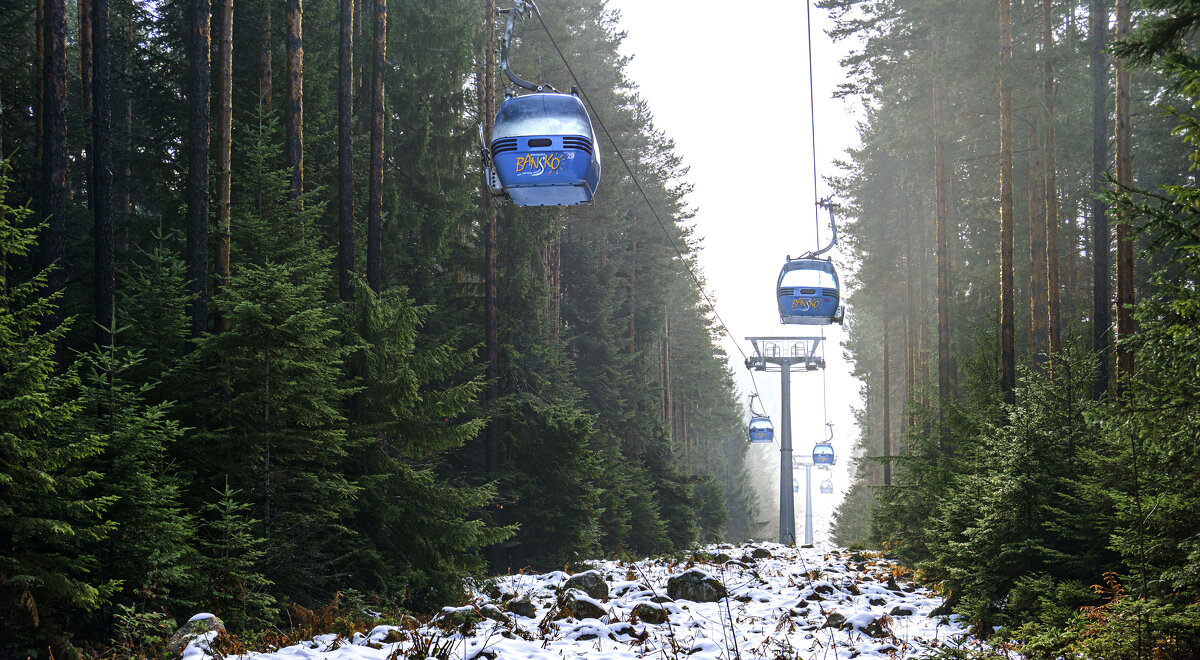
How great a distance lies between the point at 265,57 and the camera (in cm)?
1445

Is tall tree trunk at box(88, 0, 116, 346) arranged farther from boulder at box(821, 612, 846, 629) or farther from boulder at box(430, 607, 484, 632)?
boulder at box(821, 612, 846, 629)

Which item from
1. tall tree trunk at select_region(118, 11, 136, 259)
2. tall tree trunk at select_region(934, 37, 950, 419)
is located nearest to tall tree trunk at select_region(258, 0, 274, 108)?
tall tree trunk at select_region(118, 11, 136, 259)

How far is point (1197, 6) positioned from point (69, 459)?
8.83 metres

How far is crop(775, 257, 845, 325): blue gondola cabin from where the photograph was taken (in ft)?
70.1

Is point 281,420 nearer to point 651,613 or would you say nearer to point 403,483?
point 403,483

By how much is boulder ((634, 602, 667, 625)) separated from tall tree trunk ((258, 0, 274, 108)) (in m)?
10.2

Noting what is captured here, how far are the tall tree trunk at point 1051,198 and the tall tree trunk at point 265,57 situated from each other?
16052 mm

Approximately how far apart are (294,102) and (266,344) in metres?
5.89

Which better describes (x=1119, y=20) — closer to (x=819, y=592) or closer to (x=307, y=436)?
(x=819, y=592)

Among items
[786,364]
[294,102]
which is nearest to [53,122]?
[294,102]

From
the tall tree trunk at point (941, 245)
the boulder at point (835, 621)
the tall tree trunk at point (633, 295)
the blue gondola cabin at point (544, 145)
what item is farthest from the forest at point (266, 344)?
the tall tree trunk at point (633, 295)

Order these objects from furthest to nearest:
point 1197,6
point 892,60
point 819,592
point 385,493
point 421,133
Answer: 1. point 892,60
2. point 421,133
3. point 819,592
4. point 385,493
5. point 1197,6

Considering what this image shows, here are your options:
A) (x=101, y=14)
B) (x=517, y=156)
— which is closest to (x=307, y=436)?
(x=517, y=156)

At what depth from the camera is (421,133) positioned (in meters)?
17.4
